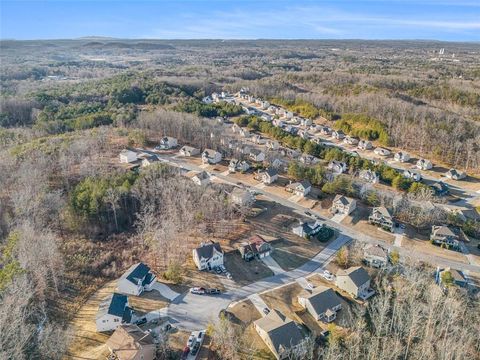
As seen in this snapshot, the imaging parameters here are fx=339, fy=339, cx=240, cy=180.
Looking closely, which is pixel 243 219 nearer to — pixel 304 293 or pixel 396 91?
pixel 304 293

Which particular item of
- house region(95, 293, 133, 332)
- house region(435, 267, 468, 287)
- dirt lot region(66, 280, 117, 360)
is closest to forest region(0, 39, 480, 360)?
dirt lot region(66, 280, 117, 360)

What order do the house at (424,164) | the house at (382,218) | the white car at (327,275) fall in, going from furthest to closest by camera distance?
the house at (424,164)
the house at (382,218)
the white car at (327,275)

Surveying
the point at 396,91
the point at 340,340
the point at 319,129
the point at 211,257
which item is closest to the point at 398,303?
the point at 340,340

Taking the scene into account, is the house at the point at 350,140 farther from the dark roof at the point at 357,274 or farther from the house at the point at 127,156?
the dark roof at the point at 357,274

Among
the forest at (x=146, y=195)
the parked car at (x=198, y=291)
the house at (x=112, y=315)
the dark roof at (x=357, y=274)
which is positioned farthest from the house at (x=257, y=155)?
the house at (x=112, y=315)

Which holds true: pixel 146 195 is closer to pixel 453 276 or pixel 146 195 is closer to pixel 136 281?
pixel 136 281

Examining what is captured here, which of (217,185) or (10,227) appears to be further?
(217,185)

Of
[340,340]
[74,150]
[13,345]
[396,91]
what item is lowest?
[340,340]

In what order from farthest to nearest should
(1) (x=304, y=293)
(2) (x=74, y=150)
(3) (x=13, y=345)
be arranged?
(2) (x=74, y=150), (1) (x=304, y=293), (3) (x=13, y=345)
